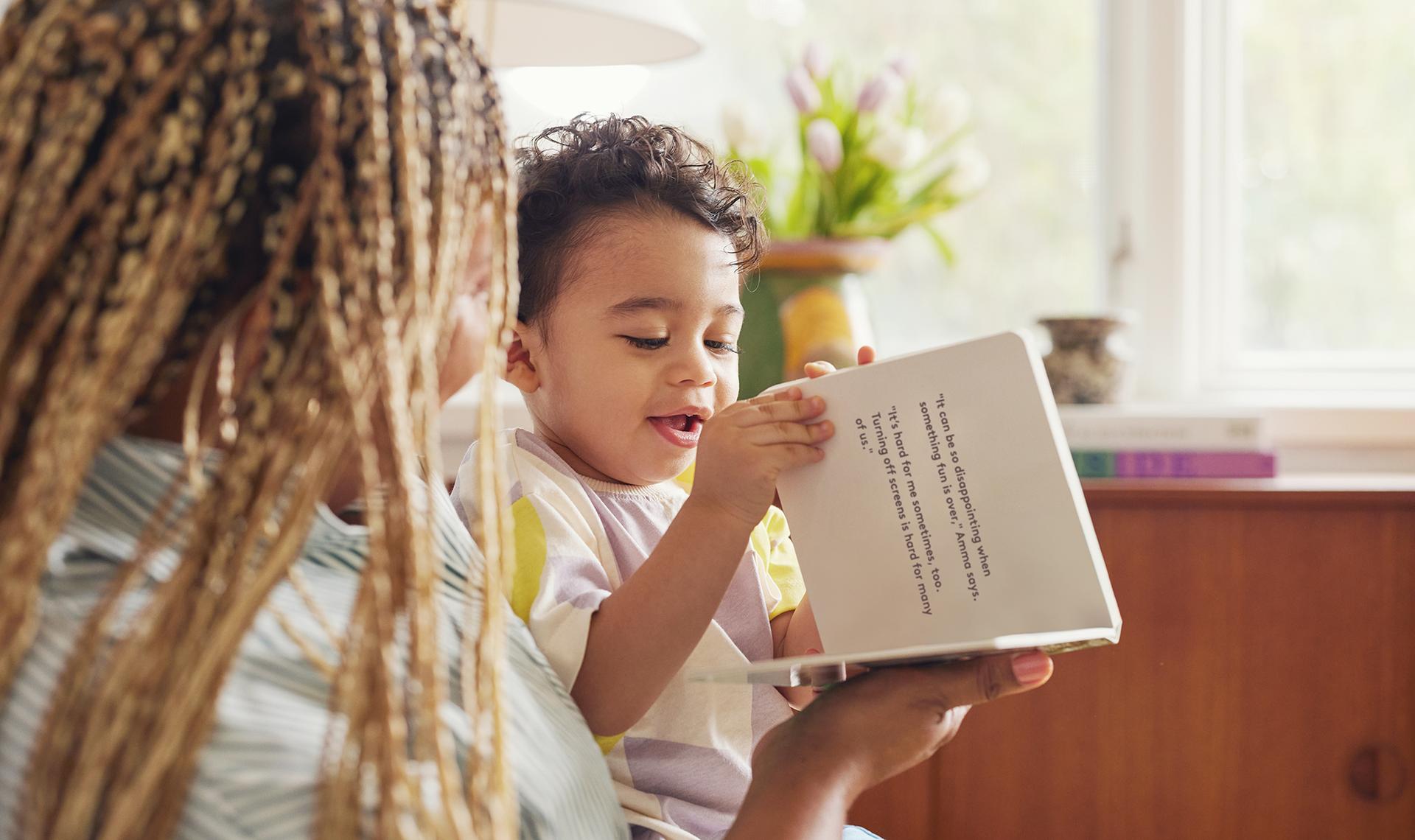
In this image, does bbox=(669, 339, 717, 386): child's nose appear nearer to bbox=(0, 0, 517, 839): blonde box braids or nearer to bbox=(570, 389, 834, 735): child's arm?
bbox=(570, 389, 834, 735): child's arm

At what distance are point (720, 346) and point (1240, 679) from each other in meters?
0.82

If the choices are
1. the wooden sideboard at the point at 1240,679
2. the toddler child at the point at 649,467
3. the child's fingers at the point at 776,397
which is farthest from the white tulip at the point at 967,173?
the child's fingers at the point at 776,397

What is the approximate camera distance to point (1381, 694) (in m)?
1.38

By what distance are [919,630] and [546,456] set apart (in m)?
0.33

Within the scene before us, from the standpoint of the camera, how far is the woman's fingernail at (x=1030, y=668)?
0.71m

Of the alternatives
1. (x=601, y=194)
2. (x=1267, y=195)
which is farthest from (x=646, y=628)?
(x=1267, y=195)

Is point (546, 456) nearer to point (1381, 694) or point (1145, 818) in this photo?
point (1145, 818)

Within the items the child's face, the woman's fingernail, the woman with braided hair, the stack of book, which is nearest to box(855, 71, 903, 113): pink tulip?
the stack of book

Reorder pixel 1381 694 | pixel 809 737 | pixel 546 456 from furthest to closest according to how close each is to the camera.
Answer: pixel 1381 694 < pixel 546 456 < pixel 809 737

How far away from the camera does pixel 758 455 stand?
0.78m

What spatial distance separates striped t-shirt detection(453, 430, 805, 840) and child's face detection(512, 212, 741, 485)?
0.04m

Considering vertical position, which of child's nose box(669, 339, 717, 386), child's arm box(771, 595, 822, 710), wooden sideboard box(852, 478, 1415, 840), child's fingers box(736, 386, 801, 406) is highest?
child's nose box(669, 339, 717, 386)

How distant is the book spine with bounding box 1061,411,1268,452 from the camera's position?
59.2 inches

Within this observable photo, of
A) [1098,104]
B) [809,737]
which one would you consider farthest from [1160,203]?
[809,737]
